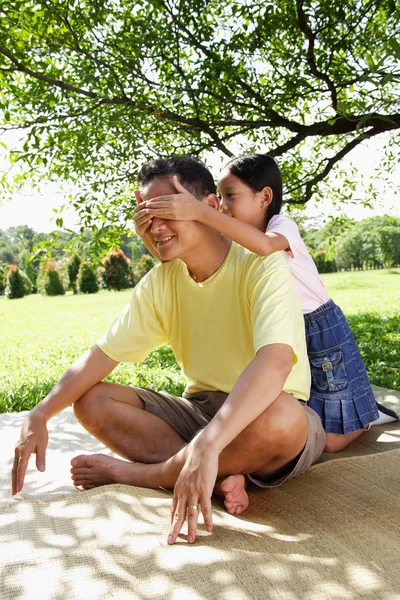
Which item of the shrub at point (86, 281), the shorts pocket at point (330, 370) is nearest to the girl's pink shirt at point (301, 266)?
the shorts pocket at point (330, 370)

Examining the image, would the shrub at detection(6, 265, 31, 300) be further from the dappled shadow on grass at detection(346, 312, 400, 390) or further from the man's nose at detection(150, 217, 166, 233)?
the man's nose at detection(150, 217, 166, 233)

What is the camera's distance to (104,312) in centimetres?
1514

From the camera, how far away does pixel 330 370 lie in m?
3.03

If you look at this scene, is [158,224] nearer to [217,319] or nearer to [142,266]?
[217,319]

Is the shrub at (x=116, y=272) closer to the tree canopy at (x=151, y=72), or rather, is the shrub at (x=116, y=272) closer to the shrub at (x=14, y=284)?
the shrub at (x=14, y=284)

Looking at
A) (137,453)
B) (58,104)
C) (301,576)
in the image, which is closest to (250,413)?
(301,576)

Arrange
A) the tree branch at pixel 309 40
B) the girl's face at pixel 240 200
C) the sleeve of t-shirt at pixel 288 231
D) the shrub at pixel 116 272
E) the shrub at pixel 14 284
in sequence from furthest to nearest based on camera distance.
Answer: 1. the shrub at pixel 14 284
2. the shrub at pixel 116 272
3. the tree branch at pixel 309 40
4. the girl's face at pixel 240 200
5. the sleeve of t-shirt at pixel 288 231

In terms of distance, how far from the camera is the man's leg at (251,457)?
6.85 ft

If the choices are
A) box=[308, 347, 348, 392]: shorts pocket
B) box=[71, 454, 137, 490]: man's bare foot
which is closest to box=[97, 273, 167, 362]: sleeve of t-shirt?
box=[71, 454, 137, 490]: man's bare foot

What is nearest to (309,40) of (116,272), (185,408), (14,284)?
(185,408)

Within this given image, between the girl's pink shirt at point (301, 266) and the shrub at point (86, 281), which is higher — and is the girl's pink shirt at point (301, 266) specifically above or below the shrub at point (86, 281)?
above

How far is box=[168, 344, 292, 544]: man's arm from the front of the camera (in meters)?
1.76

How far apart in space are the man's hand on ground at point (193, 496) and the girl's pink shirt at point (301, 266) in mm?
1328

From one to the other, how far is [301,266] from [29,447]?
148 cm
